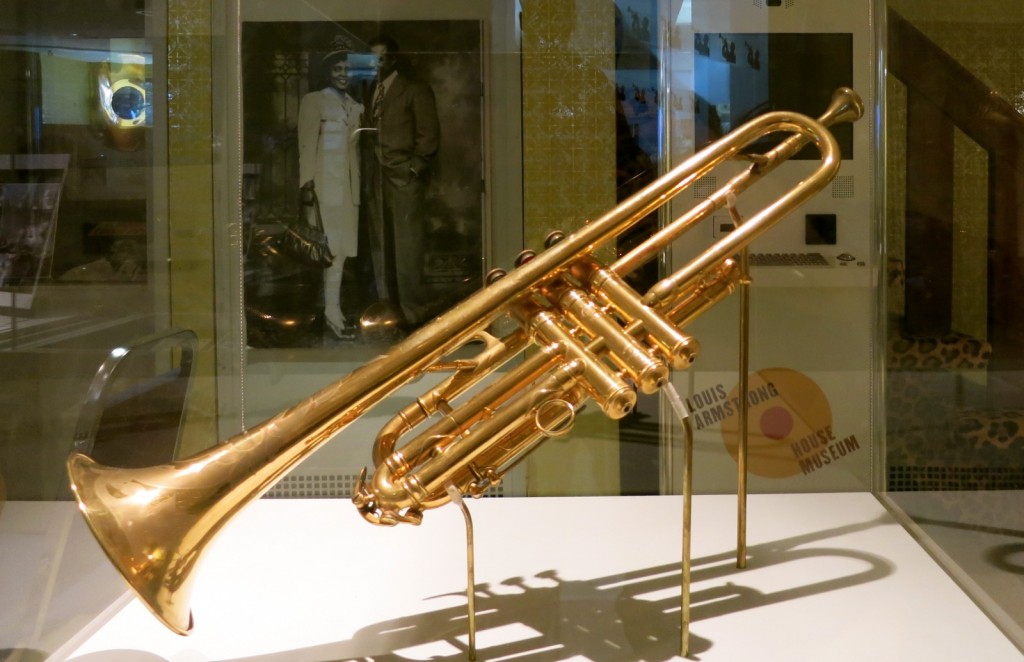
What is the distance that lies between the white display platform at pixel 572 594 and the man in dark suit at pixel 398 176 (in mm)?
563

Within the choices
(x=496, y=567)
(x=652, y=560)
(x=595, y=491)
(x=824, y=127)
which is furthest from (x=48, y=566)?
(x=824, y=127)

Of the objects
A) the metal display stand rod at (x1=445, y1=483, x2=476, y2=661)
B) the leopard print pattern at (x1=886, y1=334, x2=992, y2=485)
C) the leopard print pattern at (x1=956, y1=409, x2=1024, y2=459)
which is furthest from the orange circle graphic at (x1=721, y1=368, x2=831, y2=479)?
the metal display stand rod at (x1=445, y1=483, x2=476, y2=661)

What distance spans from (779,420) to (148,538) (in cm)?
161

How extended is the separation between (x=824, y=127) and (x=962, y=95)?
296 millimetres

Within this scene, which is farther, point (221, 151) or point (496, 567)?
point (221, 151)

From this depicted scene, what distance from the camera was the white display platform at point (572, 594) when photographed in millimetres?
1455

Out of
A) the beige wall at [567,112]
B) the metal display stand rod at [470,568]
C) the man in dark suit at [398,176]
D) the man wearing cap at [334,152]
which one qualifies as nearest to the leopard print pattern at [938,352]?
the beige wall at [567,112]

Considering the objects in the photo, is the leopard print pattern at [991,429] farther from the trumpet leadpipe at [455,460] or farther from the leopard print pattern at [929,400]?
the trumpet leadpipe at [455,460]

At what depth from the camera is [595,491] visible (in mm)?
2354

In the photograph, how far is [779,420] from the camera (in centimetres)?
235

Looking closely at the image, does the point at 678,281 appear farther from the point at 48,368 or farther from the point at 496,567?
the point at 48,368

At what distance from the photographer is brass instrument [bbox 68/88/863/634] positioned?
1.25 meters

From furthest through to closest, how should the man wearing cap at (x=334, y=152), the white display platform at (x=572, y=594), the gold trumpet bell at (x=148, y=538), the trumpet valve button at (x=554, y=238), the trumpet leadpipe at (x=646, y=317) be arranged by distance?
the man wearing cap at (x=334, y=152)
the trumpet valve button at (x=554, y=238)
the white display platform at (x=572, y=594)
the trumpet leadpipe at (x=646, y=317)
the gold trumpet bell at (x=148, y=538)

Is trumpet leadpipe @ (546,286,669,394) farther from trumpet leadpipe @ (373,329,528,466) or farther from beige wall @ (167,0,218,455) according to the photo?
beige wall @ (167,0,218,455)
